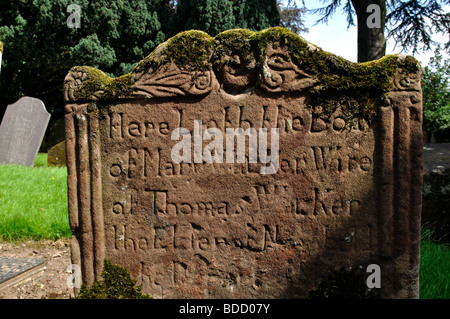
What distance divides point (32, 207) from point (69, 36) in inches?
261

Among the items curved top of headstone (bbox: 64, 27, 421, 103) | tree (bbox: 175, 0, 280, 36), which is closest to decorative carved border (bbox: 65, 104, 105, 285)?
curved top of headstone (bbox: 64, 27, 421, 103)

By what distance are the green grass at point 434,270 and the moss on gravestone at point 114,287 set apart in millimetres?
1817

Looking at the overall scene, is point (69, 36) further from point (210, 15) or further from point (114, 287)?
point (114, 287)

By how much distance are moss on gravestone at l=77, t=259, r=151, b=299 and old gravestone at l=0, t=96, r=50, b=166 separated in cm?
570

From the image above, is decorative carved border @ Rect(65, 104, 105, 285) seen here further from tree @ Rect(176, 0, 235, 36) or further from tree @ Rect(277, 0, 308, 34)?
tree @ Rect(277, 0, 308, 34)

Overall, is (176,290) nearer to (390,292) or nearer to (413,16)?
(390,292)

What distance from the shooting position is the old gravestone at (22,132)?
672 centimetres

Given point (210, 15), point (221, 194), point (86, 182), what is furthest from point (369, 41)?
point (86, 182)

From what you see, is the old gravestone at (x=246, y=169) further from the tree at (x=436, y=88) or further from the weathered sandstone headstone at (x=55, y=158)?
the tree at (x=436, y=88)

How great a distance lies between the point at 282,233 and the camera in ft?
6.45

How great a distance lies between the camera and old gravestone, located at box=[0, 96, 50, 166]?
6.72 metres

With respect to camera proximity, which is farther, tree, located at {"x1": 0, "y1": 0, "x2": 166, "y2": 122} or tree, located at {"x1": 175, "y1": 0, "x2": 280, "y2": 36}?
tree, located at {"x1": 175, "y1": 0, "x2": 280, "y2": 36}
